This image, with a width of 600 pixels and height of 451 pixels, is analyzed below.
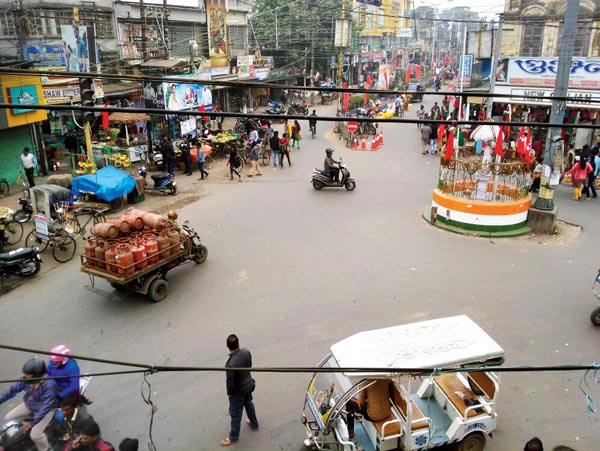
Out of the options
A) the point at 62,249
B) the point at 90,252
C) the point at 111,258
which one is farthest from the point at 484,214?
the point at 62,249

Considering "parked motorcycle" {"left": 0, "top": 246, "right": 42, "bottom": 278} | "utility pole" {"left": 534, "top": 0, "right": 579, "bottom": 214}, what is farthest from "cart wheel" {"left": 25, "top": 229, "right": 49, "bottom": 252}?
"utility pole" {"left": 534, "top": 0, "right": 579, "bottom": 214}

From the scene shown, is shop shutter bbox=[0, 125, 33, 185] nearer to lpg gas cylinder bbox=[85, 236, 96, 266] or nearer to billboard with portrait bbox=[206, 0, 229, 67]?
lpg gas cylinder bbox=[85, 236, 96, 266]

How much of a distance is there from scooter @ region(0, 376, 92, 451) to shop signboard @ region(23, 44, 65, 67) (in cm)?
1590

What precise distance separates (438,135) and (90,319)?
19.0 metres

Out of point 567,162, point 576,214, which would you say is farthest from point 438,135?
point 576,214

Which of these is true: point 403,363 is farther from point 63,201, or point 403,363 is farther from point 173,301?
point 63,201

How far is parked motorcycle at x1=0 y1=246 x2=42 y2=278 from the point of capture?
10461 mm

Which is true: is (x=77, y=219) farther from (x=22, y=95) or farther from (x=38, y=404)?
(x=38, y=404)

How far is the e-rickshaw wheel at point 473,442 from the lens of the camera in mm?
A: 6047

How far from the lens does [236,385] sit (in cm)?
627

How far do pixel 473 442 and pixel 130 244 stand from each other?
670 cm

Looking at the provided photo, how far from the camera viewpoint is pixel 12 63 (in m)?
16.8

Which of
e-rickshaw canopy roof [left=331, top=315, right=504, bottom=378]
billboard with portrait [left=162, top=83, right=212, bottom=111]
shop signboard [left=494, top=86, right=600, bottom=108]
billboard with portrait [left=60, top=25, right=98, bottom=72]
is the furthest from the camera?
billboard with portrait [left=162, top=83, right=212, bottom=111]

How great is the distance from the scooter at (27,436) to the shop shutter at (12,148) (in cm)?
1394
